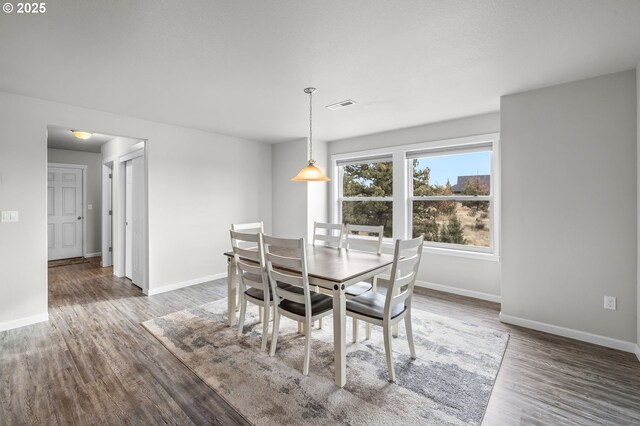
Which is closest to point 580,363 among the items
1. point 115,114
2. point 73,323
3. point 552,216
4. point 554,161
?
point 552,216

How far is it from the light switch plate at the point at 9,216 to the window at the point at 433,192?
4215mm

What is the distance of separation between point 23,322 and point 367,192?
180 inches

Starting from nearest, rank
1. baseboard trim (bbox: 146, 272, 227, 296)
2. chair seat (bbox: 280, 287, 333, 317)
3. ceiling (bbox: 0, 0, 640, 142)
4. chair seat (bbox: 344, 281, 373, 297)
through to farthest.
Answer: ceiling (bbox: 0, 0, 640, 142) → chair seat (bbox: 280, 287, 333, 317) → chair seat (bbox: 344, 281, 373, 297) → baseboard trim (bbox: 146, 272, 227, 296)

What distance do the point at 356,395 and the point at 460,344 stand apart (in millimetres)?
1225

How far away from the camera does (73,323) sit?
10.4 feet

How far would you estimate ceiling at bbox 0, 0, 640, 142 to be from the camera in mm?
1730

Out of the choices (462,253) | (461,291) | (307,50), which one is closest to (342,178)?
(462,253)

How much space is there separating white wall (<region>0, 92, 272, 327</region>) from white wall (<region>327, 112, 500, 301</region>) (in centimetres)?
250

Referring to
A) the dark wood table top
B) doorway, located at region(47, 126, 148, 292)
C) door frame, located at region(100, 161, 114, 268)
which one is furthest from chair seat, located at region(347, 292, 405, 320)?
door frame, located at region(100, 161, 114, 268)

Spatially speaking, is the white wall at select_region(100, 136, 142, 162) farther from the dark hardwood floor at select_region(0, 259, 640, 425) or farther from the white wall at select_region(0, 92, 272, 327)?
the dark hardwood floor at select_region(0, 259, 640, 425)

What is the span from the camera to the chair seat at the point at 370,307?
2212mm

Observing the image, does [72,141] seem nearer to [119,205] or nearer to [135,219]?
[119,205]

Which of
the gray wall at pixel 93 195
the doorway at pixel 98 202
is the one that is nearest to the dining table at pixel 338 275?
the doorway at pixel 98 202

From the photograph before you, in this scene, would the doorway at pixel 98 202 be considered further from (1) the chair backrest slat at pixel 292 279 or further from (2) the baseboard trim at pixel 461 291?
(2) the baseboard trim at pixel 461 291
